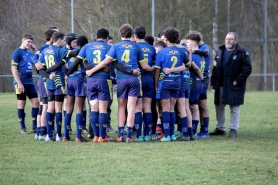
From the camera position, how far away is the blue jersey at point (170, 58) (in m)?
11.1

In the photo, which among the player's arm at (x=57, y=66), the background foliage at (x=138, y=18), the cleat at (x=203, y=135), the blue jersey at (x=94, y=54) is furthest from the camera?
the background foliage at (x=138, y=18)

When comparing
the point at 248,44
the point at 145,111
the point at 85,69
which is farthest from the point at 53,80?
the point at 248,44

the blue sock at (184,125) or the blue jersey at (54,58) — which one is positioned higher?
the blue jersey at (54,58)

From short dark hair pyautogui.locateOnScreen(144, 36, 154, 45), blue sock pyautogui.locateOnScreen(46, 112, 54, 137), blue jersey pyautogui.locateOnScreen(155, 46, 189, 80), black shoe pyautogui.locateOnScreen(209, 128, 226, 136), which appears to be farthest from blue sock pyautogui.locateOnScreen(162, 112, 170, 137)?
blue sock pyautogui.locateOnScreen(46, 112, 54, 137)

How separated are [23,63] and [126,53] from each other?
287 centimetres

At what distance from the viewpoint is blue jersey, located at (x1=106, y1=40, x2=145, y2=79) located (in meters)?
10.7

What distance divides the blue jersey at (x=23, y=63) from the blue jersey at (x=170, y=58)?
9.98 feet

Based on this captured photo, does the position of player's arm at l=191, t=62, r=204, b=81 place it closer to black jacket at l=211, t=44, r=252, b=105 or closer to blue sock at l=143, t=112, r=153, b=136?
black jacket at l=211, t=44, r=252, b=105

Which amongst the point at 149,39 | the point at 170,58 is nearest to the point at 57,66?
the point at 149,39

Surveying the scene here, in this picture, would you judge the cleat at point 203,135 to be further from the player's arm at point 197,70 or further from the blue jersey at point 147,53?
the blue jersey at point 147,53

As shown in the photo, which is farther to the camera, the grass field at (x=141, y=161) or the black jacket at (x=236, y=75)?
the black jacket at (x=236, y=75)

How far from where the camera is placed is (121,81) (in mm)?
10922

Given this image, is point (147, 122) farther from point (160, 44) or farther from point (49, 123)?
point (49, 123)

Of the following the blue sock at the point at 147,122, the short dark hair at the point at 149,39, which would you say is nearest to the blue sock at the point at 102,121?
the blue sock at the point at 147,122
